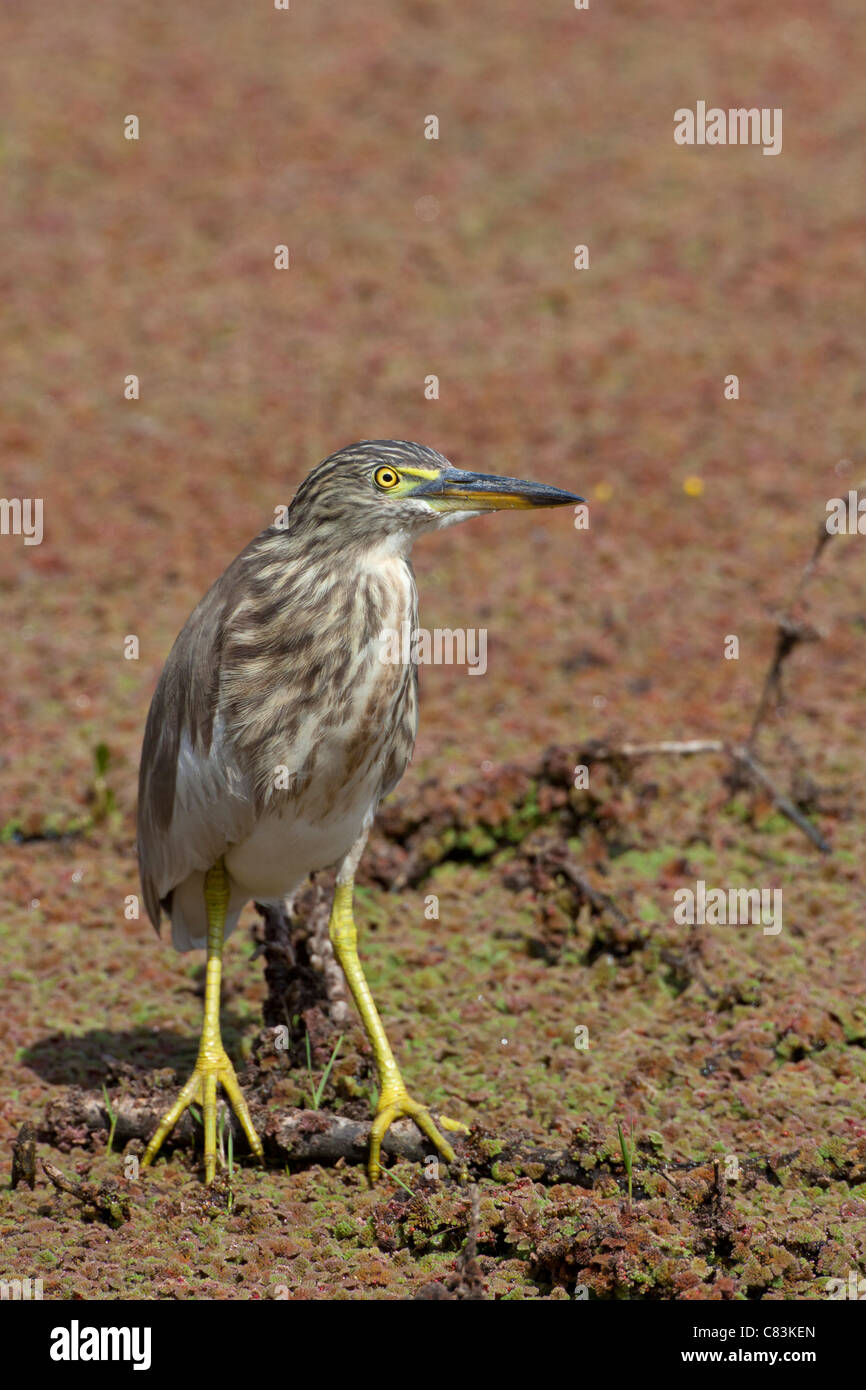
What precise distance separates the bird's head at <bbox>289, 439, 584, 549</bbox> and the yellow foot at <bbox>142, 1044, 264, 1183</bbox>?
1825 mm

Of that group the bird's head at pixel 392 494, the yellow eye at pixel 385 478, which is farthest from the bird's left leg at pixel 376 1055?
the yellow eye at pixel 385 478

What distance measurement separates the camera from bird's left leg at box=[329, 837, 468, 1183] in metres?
4.85

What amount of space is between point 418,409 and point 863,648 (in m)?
3.89

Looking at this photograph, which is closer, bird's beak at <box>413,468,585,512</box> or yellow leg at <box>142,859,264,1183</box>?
bird's beak at <box>413,468,585,512</box>

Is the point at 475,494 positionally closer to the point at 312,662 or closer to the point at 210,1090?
the point at 312,662

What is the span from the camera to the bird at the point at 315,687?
465cm

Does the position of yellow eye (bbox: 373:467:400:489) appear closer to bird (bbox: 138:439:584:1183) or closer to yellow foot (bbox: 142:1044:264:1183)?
bird (bbox: 138:439:584:1183)

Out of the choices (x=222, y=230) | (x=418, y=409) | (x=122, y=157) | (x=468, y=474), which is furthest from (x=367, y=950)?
(x=122, y=157)

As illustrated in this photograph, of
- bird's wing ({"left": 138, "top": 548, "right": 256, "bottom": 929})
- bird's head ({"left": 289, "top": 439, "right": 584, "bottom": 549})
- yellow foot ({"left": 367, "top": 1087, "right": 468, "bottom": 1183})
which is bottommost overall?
yellow foot ({"left": 367, "top": 1087, "right": 468, "bottom": 1183})

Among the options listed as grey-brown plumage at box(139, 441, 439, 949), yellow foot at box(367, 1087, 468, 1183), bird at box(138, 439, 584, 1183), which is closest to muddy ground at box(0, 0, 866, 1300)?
yellow foot at box(367, 1087, 468, 1183)

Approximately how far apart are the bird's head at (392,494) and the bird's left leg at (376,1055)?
120 cm

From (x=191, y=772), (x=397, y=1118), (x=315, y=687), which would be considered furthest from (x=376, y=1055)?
(x=315, y=687)

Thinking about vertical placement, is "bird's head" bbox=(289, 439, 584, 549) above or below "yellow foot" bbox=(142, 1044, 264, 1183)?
above

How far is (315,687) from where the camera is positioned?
15.2 feet
